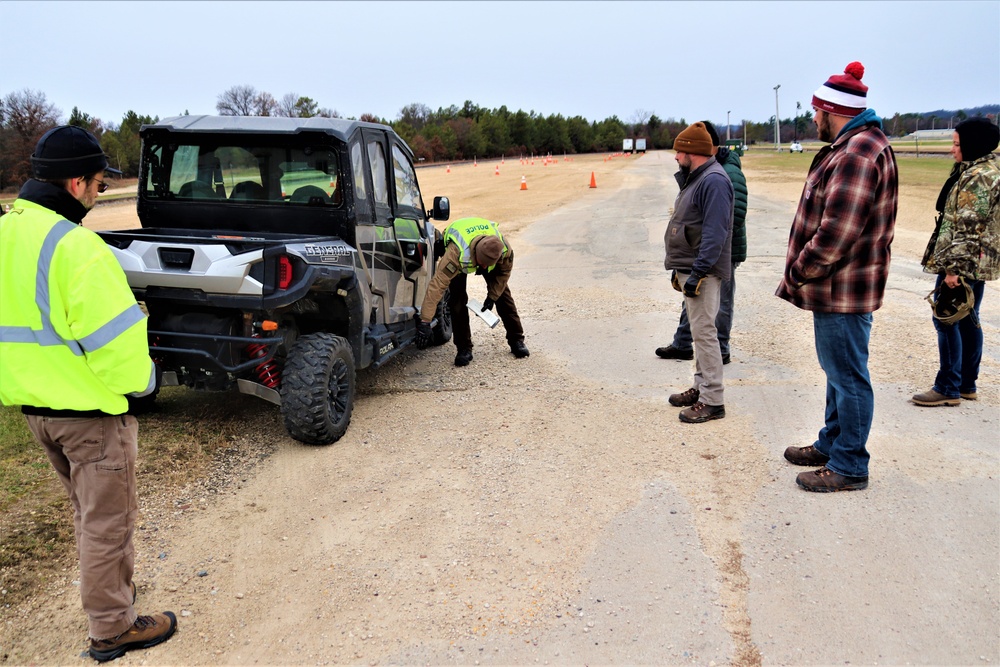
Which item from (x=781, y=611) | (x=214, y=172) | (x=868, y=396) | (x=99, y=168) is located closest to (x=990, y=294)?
(x=868, y=396)

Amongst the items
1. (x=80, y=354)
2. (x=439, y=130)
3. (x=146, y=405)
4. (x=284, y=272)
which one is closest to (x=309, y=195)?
(x=284, y=272)

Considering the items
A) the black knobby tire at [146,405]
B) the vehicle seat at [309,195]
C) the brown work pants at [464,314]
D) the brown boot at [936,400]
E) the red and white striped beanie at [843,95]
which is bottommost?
the brown boot at [936,400]

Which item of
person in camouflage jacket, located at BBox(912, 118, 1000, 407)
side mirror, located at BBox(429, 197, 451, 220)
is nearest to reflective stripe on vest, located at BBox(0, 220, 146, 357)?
side mirror, located at BBox(429, 197, 451, 220)

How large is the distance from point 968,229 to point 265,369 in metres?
4.87

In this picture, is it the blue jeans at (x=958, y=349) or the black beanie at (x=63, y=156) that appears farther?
the blue jeans at (x=958, y=349)

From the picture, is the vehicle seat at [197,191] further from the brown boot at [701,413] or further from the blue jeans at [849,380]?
the blue jeans at [849,380]

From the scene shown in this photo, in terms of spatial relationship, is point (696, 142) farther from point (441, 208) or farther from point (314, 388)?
Answer: point (314, 388)

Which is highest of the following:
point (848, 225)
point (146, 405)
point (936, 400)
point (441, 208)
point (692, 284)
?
A: point (441, 208)

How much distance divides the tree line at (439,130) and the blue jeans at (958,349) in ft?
47.6

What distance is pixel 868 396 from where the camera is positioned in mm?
4312

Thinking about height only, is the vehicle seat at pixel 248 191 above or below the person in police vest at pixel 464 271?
above

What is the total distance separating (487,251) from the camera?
659 centimetres

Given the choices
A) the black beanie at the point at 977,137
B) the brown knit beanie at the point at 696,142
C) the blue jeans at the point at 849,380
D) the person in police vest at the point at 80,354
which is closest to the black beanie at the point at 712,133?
the brown knit beanie at the point at 696,142

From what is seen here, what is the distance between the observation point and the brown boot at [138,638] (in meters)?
3.18
